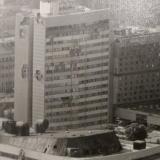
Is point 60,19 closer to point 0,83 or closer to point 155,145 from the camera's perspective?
point 0,83

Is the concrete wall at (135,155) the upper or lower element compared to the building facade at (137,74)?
lower

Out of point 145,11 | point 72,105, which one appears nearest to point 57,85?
point 72,105

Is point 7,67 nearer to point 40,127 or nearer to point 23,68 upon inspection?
point 23,68

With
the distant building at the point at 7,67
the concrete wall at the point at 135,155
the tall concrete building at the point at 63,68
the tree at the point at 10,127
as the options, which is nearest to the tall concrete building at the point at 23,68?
the tall concrete building at the point at 63,68

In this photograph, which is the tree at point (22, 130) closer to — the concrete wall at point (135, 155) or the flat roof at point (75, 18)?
the concrete wall at point (135, 155)

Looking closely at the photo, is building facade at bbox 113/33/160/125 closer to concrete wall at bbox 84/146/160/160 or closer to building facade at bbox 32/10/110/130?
building facade at bbox 32/10/110/130

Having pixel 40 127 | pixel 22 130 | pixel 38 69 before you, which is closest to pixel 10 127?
pixel 22 130

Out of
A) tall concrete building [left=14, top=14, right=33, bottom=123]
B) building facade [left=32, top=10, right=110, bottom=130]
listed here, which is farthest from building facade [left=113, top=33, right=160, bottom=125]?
tall concrete building [left=14, top=14, right=33, bottom=123]
